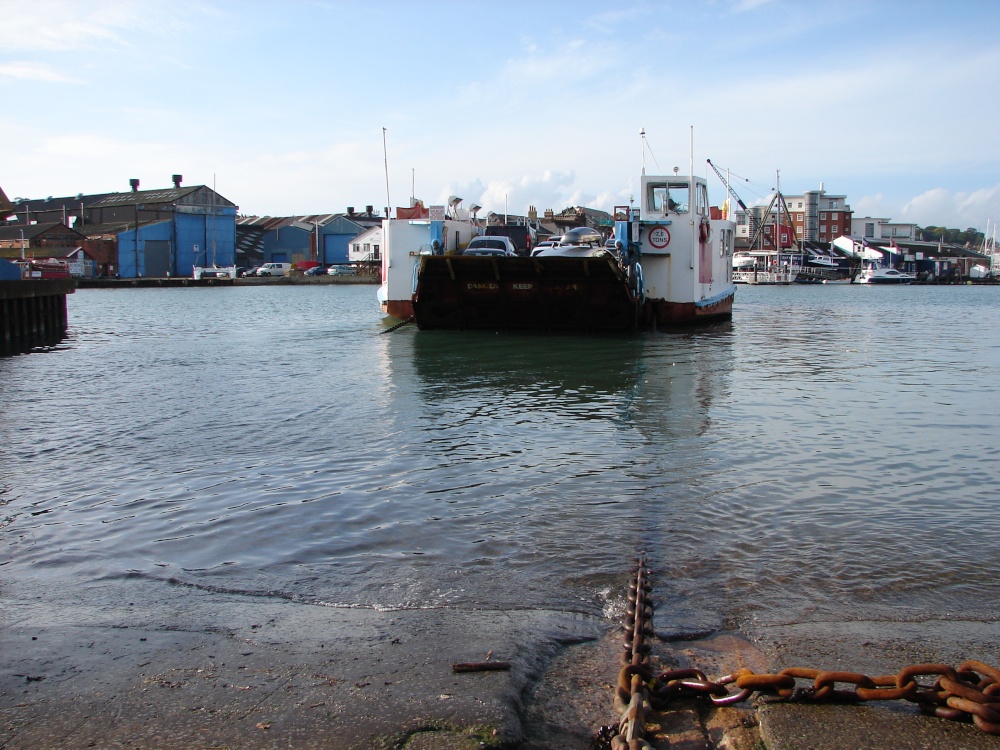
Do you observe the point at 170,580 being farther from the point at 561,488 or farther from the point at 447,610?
the point at 561,488

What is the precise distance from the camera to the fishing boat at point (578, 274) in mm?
23031

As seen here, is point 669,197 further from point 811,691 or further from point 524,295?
point 811,691

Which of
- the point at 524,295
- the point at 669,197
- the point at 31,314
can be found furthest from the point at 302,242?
the point at 524,295

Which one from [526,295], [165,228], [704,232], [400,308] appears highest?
[165,228]

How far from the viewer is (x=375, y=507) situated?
7344 millimetres

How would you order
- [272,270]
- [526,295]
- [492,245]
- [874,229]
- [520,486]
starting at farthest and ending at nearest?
[874,229]
[272,270]
[492,245]
[526,295]
[520,486]

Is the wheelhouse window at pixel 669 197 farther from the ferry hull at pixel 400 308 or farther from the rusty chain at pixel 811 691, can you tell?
the rusty chain at pixel 811 691

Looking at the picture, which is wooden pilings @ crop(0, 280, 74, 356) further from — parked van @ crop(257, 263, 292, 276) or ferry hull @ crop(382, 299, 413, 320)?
parked van @ crop(257, 263, 292, 276)

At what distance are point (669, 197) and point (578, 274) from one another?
565 cm

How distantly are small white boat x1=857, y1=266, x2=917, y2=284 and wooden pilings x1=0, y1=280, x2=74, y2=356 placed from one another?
90500 mm

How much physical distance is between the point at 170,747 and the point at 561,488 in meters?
4.93

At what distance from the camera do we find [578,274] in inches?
896

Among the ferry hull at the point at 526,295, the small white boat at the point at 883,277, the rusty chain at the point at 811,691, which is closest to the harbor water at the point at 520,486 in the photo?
the rusty chain at the point at 811,691

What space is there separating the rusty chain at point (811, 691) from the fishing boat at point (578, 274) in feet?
61.6
